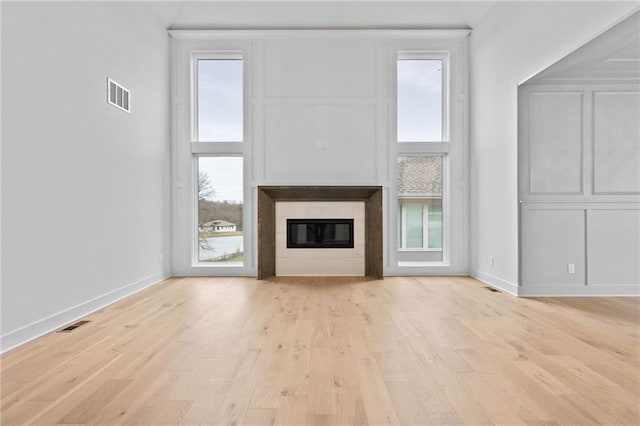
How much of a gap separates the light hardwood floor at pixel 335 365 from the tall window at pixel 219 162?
1.92 metres

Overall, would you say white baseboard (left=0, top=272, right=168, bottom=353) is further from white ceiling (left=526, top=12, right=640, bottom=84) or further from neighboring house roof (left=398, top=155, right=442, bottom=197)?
white ceiling (left=526, top=12, right=640, bottom=84)

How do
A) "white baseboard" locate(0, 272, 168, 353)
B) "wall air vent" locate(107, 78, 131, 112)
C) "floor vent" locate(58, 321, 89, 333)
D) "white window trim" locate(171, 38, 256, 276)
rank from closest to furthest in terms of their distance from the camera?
"white baseboard" locate(0, 272, 168, 353) → "floor vent" locate(58, 321, 89, 333) → "wall air vent" locate(107, 78, 131, 112) → "white window trim" locate(171, 38, 256, 276)

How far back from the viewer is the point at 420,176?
19.4 feet

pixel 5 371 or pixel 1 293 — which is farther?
pixel 1 293

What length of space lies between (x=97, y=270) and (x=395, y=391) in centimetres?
315

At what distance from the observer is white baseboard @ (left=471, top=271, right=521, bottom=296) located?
14.5 feet

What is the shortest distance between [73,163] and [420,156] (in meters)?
4.48

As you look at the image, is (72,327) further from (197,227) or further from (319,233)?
(319,233)

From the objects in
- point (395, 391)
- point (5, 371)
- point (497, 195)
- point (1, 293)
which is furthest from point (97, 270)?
point (497, 195)

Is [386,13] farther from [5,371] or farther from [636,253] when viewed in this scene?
[5,371]

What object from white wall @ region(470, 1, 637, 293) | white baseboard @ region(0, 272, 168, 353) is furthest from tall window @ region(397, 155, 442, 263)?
white baseboard @ region(0, 272, 168, 353)

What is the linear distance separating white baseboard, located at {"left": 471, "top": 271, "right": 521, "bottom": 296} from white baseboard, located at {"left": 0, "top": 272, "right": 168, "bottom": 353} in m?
4.36

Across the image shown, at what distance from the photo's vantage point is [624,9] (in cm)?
296

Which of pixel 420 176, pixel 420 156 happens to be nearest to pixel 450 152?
pixel 420 156
